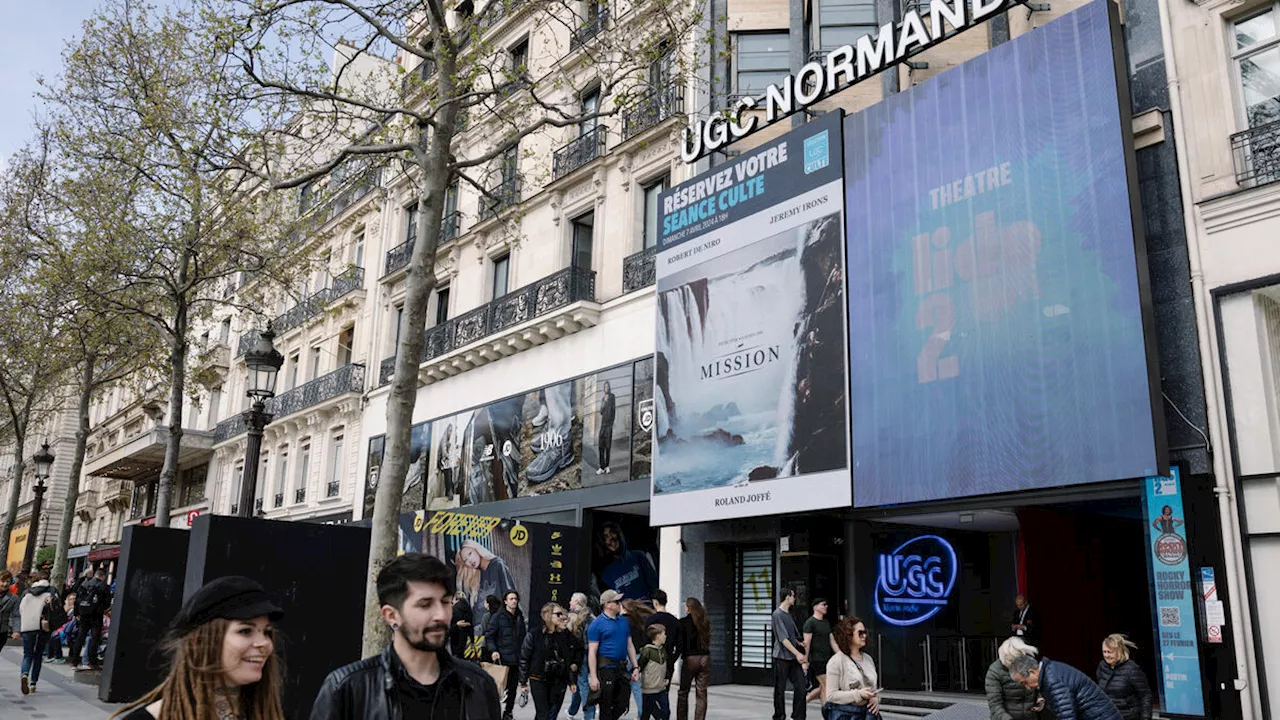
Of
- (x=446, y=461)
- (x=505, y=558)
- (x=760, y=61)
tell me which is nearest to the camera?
(x=505, y=558)

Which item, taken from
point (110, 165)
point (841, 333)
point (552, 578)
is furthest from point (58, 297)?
point (841, 333)

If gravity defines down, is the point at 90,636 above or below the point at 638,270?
below

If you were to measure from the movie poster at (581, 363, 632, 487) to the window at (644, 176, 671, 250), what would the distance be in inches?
113

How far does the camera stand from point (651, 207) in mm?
21047

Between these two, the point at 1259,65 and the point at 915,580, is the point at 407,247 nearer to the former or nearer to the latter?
the point at 915,580

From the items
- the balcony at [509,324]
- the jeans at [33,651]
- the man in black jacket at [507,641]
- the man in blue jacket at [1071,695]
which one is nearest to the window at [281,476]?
the balcony at [509,324]

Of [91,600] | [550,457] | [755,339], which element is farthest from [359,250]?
[755,339]

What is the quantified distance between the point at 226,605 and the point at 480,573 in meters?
15.6

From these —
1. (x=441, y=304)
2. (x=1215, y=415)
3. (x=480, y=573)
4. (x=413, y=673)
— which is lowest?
(x=413, y=673)

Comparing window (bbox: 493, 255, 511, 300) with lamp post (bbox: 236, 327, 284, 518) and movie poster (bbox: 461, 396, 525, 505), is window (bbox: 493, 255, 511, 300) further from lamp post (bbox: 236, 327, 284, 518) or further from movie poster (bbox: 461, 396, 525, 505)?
lamp post (bbox: 236, 327, 284, 518)

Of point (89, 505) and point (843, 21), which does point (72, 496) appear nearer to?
point (843, 21)

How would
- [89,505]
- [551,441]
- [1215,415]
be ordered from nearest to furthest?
[1215,415] < [551,441] < [89,505]

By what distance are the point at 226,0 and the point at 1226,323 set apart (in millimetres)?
12521

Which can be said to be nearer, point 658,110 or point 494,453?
point 658,110
